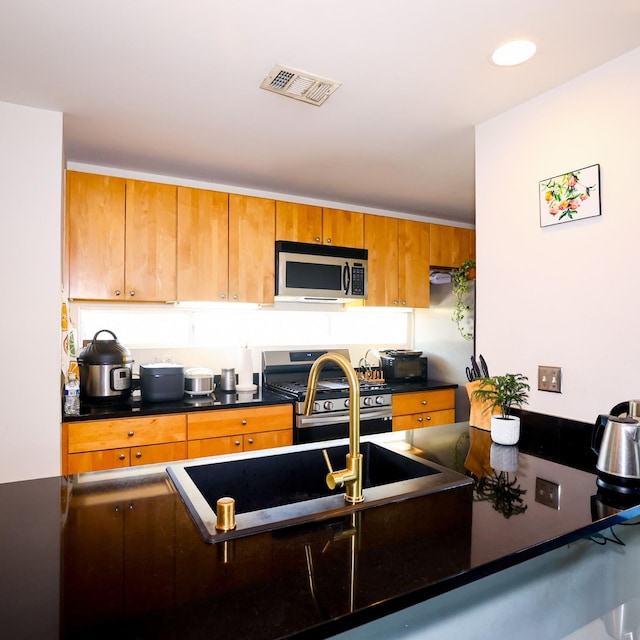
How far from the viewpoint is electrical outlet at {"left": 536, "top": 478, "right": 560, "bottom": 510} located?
1152 millimetres

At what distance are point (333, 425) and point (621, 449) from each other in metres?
1.99

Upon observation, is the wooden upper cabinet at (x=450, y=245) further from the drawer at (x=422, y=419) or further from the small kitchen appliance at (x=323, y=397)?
the drawer at (x=422, y=419)

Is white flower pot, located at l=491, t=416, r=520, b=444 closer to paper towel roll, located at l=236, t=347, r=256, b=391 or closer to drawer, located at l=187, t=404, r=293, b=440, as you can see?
drawer, located at l=187, t=404, r=293, b=440

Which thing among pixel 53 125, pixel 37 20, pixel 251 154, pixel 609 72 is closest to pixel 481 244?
pixel 609 72

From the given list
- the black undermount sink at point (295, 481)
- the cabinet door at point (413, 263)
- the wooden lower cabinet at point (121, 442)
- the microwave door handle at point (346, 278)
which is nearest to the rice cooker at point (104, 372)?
the wooden lower cabinet at point (121, 442)

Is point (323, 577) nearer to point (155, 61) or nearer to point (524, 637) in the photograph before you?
point (524, 637)

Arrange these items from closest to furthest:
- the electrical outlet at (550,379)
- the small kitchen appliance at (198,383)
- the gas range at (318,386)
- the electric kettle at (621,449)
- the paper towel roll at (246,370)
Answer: the electric kettle at (621,449)
the electrical outlet at (550,379)
the small kitchen appliance at (198,383)
the gas range at (318,386)
the paper towel roll at (246,370)

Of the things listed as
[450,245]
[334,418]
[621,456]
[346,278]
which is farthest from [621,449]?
A: [450,245]

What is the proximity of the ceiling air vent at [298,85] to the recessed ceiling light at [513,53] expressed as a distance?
0.63 meters

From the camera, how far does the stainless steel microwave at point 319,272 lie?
3242 mm

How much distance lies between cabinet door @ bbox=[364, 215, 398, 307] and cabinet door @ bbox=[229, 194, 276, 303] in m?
0.84

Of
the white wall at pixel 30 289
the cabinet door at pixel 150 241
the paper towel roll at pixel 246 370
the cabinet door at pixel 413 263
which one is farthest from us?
the cabinet door at pixel 413 263

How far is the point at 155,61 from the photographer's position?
1.75m

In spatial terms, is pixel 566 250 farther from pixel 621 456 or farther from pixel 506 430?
pixel 621 456
